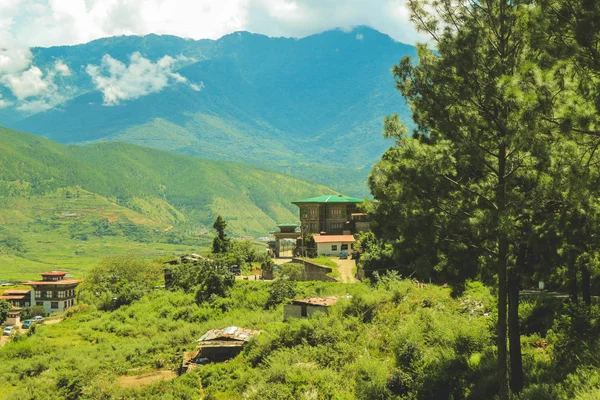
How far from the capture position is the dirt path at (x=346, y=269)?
42312 mm

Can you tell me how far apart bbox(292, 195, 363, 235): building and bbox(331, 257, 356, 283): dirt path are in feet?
35.3

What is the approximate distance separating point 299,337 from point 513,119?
17.6 m

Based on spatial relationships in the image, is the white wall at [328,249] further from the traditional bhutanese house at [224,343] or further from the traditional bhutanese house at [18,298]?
the traditional bhutanese house at [18,298]

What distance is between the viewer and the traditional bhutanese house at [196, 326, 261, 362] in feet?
101

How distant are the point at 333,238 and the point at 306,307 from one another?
22.3 meters

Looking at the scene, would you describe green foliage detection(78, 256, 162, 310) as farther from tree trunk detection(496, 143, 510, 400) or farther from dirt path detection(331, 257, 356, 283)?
tree trunk detection(496, 143, 510, 400)

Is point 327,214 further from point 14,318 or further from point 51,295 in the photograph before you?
point 51,295

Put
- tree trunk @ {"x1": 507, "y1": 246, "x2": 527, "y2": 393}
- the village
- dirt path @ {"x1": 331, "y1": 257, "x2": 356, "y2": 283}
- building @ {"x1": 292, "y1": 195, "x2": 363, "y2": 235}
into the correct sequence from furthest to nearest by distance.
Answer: building @ {"x1": 292, "y1": 195, "x2": 363, "y2": 235} → dirt path @ {"x1": 331, "y1": 257, "x2": 356, "y2": 283} → the village → tree trunk @ {"x1": 507, "y1": 246, "x2": 527, "y2": 393}

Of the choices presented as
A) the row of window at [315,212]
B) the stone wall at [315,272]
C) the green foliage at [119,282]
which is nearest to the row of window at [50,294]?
the green foliage at [119,282]

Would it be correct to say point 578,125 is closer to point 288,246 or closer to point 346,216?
point 346,216

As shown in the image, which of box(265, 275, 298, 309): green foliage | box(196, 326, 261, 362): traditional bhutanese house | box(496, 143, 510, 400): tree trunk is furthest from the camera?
box(265, 275, 298, 309): green foliage

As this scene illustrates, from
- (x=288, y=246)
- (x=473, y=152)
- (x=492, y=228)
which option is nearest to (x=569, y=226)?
(x=492, y=228)

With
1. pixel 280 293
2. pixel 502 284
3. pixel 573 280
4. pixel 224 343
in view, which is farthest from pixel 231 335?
pixel 502 284

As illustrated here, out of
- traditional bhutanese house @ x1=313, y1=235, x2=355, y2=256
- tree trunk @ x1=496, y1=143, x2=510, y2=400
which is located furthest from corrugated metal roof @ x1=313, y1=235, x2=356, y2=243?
tree trunk @ x1=496, y1=143, x2=510, y2=400
